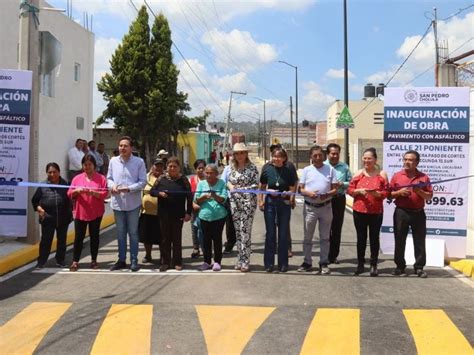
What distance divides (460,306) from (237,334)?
2.74m

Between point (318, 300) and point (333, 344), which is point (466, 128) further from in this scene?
point (333, 344)

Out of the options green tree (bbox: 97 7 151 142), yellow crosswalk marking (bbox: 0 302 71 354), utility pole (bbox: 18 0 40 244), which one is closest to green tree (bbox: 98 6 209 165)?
green tree (bbox: 97 7 151 142)

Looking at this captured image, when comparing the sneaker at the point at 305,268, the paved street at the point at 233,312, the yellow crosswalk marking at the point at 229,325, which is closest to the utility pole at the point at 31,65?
the paved street at the point at 233,312

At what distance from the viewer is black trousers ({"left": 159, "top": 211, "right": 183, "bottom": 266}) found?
7.85 meters

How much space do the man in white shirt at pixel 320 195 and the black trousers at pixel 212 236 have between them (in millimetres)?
1256

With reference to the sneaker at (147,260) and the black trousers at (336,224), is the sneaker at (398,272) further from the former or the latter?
the sneaker at (147,260)

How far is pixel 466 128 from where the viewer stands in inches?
330

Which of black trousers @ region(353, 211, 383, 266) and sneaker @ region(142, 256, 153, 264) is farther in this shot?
sneaker @ region(142, 256, 153, 264)

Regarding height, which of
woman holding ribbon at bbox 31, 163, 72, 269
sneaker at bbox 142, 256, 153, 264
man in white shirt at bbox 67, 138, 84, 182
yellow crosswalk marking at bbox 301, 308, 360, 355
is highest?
man in white shirt at bbox 67, 138, 84, 182

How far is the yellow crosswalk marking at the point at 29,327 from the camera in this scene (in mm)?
4859

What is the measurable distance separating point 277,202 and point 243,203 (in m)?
0.49

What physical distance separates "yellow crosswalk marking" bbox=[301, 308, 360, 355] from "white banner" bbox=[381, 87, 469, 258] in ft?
10.9

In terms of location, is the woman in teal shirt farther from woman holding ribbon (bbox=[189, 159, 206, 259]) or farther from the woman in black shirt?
woman holding ribbon (bbox=[189, 159, 206, 259])

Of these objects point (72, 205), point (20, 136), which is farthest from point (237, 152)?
point (20, 136)
